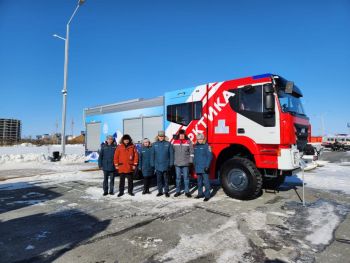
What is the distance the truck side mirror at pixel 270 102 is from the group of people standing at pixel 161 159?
5.91 ft

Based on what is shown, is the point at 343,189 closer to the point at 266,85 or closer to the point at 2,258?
Result: the point at 266,85

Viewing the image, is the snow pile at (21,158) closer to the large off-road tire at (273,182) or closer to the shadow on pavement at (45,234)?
the shadow on pavement at (45,234)

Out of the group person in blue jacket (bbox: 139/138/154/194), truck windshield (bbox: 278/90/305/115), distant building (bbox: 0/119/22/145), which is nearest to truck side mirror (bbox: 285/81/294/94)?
truck windshield (bbox: 278/90/305/115)

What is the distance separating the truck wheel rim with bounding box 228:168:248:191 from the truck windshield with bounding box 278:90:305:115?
1908 mm

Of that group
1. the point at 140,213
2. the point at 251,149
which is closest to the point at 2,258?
the point at 140,213

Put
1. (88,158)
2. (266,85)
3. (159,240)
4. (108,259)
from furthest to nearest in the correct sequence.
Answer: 1. (88,158)
2. (266,85)
3. (159,240)
4. (108,259)

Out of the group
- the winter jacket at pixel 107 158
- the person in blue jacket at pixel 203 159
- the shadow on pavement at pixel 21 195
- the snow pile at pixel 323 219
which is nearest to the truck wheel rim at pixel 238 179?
the person in blue jacket at pixel 203 159

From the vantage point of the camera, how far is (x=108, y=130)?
11750 mm

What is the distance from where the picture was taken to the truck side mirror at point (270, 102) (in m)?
6.81

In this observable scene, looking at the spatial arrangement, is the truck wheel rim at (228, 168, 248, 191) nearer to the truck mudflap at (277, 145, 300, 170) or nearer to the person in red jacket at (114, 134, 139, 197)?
the truck mudflap at (277, 145, 300, 170)

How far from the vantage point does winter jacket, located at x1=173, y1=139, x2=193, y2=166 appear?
25.4 feet

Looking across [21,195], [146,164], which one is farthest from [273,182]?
[21,195]

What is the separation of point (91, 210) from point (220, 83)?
15.8ft

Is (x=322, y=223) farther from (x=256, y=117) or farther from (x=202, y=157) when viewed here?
(x=202, y=157)
